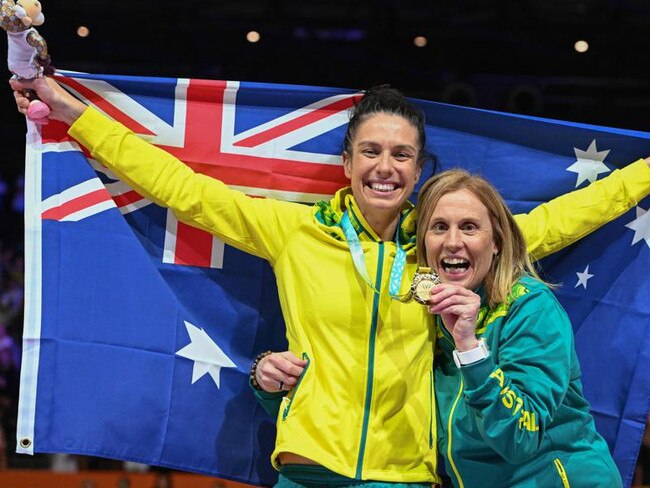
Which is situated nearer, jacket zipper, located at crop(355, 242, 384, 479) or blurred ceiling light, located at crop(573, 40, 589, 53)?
jacket zipper, located at crop(355, 242, 384, 479)

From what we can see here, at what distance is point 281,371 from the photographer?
2807 millimetres

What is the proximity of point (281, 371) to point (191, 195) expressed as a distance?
63cm

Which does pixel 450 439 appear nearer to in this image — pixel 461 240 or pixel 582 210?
pixel 461 240

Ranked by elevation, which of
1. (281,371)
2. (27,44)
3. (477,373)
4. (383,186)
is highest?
(27,44)

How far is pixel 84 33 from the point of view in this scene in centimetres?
732

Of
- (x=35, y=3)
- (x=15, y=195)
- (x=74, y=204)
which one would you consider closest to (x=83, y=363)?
(x=74, y=204)

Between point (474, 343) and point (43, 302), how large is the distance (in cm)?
155

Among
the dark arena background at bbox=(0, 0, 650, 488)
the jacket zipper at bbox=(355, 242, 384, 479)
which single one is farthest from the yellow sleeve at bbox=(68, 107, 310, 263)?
the dark arena background at bbox=(0, 0, 650, 488)

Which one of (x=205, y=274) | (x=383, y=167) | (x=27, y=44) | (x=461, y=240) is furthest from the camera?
(x=205, y=274)

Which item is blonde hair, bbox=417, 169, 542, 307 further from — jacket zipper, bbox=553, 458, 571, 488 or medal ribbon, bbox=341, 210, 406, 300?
jacket zipper, bbox=553, 458, 571, 488

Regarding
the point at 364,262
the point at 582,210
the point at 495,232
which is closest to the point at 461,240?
the point at 495,232

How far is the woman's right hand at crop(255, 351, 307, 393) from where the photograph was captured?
2.80 metres

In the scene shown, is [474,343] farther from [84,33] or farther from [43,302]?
[84,33]

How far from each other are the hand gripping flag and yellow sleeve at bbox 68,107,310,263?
174 millimetres
